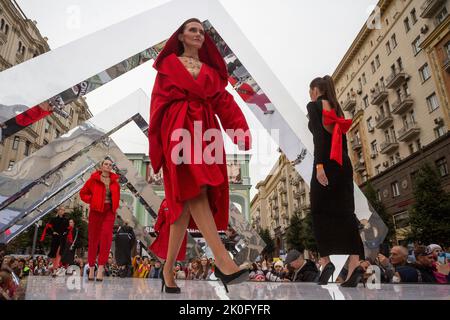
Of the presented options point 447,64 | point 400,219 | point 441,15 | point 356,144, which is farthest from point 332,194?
point 356,144

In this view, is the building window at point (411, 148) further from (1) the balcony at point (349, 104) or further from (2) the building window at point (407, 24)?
(1) the balcony at point (349, 104)

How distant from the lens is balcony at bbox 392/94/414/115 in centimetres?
2386

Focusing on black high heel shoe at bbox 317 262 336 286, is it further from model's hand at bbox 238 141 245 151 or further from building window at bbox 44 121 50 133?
building window at bbox 44 121 50 133

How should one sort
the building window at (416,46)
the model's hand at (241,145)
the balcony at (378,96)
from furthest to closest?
the balcony at (378,96) < the building window at (416,46) < the model's hand at (241,145)

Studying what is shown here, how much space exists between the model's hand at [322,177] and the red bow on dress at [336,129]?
0.51ft

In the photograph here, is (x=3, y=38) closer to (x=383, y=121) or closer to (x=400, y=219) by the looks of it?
(x=383, y=121)

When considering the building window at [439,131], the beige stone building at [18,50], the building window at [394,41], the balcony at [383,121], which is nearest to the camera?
the building window at [439,131]

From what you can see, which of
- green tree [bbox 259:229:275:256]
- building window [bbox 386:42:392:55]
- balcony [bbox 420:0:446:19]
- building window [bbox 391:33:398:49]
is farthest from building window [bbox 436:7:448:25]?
green tree [bbox 259:229:275:256]

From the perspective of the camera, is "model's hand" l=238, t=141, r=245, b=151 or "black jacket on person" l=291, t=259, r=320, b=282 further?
"black jacket on person" l=291, t=259, r=320, b=282

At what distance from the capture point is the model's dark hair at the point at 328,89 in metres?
3.74

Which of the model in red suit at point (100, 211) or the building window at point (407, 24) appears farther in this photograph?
the building window at point (407, 24)

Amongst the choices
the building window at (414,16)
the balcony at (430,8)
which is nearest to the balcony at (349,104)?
the building window at (414,16)

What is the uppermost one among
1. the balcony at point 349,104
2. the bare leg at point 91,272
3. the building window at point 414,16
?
the building window at point 414,16

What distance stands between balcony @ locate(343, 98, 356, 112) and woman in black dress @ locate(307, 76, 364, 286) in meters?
30.5
